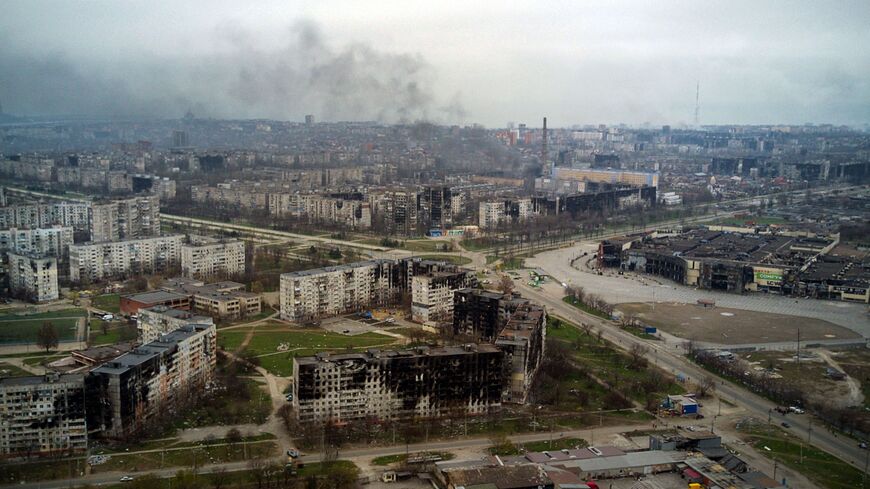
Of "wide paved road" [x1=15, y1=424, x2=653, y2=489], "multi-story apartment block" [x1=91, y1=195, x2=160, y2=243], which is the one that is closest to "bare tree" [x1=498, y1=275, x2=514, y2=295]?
"wide paved road" [x1=15, y1=424, x2=653, y2=489]

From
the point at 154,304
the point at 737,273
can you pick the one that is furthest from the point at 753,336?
the point at 154,304

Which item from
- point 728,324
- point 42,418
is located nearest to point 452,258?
point 728,324

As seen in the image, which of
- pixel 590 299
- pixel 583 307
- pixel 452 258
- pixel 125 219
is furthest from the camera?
pixel 125 219

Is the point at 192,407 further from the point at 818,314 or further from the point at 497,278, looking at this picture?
the point at 818,314

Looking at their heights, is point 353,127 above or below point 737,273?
above

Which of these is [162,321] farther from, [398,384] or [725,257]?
[725,257]
